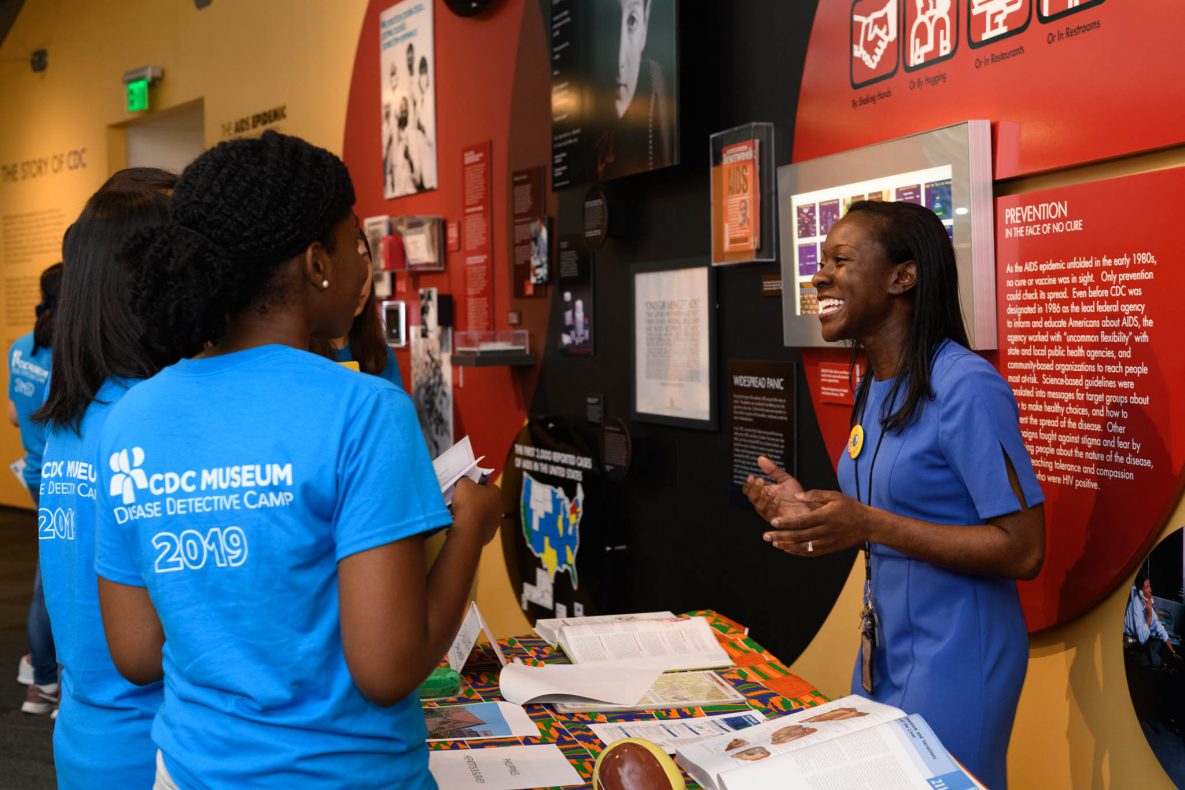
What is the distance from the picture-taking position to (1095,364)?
2100 millimetres

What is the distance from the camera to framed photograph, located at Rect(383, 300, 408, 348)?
17.2ft

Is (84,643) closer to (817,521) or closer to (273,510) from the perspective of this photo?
(273,510)

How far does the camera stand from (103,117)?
8.09 m

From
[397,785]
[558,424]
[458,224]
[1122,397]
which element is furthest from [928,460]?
[458,224]

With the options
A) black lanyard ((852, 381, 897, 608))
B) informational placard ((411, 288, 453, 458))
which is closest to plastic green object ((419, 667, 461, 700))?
black lanyard ((852, 381, 897, 608))

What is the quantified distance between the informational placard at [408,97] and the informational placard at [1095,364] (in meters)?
3.25

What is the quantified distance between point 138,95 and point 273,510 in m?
7.27

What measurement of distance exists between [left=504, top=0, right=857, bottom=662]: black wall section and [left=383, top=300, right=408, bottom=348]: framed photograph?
1.27 m

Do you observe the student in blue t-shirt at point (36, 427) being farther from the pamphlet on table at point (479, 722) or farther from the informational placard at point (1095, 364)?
the informational placard at point (1095, 364)

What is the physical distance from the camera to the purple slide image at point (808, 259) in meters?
2.79

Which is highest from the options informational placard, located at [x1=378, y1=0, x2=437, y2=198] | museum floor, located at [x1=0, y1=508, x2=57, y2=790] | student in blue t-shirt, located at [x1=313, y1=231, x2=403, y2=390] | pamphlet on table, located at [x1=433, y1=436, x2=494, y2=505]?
informational placard, located at [x1=378, y1=0, x2=437, y2=198]

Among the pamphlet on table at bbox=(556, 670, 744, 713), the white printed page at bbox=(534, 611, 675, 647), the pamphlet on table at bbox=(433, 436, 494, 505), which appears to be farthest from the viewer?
the white printed page at bbox=(534, 611, 675, 647)

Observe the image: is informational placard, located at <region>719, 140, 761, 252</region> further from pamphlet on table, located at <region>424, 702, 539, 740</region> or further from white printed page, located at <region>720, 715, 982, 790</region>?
white printed page, located at <region>720, 715, 982, 790</region>

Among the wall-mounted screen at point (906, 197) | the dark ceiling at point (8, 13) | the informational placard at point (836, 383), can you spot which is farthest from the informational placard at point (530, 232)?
the dark ceiling at point (8, 13)
